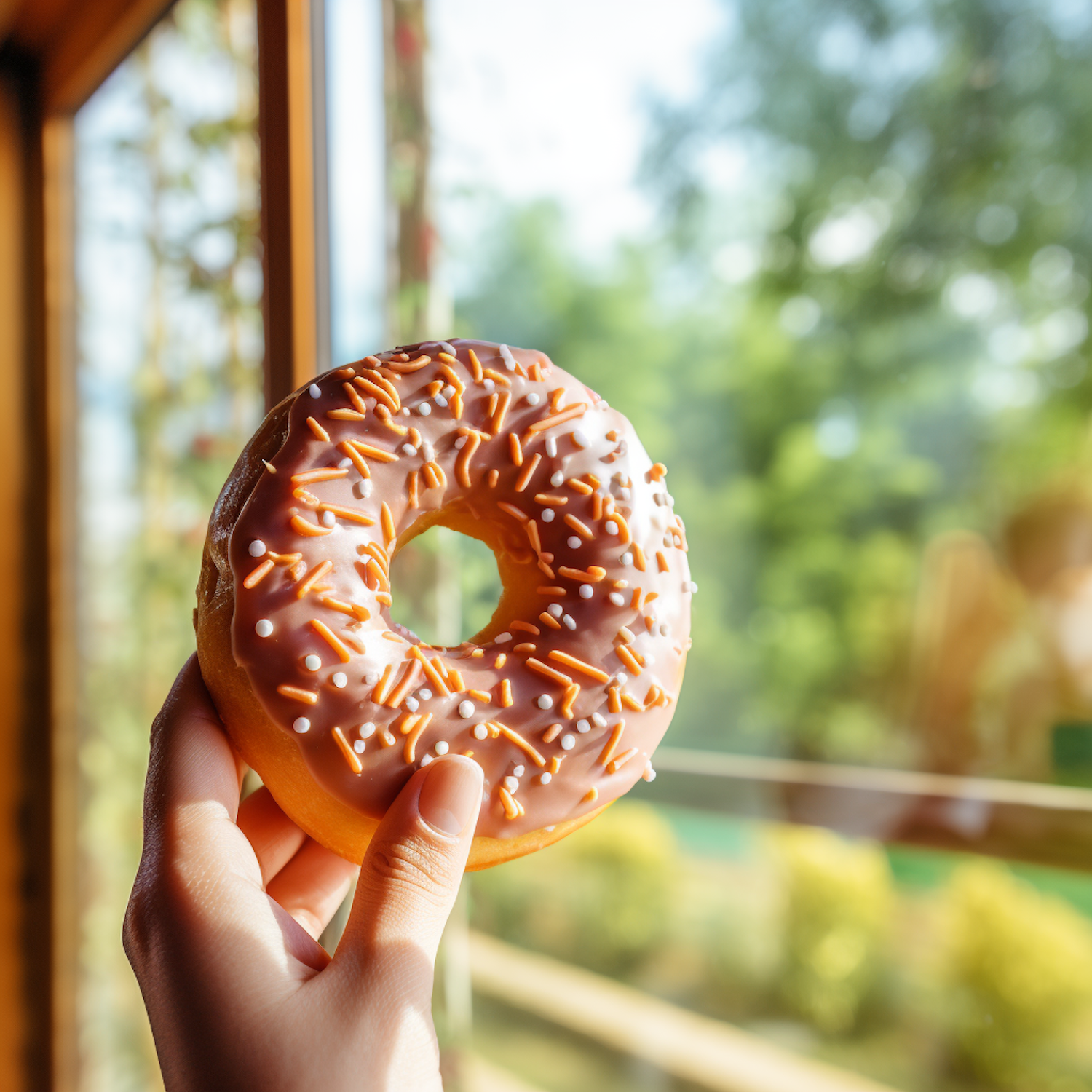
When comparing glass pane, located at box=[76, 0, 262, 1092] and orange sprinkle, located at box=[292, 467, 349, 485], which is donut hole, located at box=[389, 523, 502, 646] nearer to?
glass pane, located at box=[76, 0, 262, 1092]

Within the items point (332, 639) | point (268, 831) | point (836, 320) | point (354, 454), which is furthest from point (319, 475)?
point (836, 320)

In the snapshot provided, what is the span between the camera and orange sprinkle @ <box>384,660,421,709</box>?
79 cm

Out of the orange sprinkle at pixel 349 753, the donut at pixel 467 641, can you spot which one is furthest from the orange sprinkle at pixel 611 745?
the orange sprinkle at pixel 349 753

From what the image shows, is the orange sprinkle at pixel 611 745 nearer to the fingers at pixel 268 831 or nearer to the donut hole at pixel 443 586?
the fingers at pixel 268 831

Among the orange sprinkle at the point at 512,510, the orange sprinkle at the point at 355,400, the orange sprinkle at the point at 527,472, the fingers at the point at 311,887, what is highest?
the orange sprinkle at the point at 355,400

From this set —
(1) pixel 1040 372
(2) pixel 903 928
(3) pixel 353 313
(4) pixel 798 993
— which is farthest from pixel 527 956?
(1) pixel 1040 372

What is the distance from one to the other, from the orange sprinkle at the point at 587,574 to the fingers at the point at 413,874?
23 cm

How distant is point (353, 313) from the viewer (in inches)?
65.9

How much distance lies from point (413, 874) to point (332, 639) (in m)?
0.22

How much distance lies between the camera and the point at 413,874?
72 cm

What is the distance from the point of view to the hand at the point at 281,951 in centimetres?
67

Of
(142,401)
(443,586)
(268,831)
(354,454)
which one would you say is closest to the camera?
(354,454)

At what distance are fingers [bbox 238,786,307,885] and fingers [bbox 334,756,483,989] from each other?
0.36 metres

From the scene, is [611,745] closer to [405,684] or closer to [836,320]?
[405,684]
